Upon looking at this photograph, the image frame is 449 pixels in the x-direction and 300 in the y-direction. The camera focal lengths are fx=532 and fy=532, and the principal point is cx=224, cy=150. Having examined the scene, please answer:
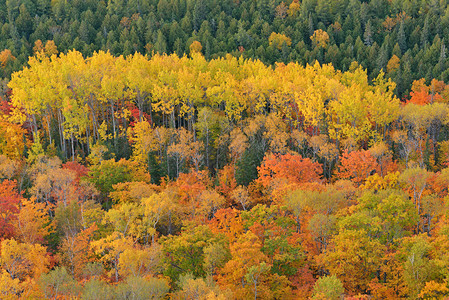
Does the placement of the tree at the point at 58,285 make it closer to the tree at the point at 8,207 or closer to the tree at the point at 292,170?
the tree at the point at 8,207

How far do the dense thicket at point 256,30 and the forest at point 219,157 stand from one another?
1.97 ft

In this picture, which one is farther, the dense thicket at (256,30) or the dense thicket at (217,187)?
the dense thicket at (256,30)

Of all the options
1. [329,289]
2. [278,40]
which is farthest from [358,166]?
[278,40]

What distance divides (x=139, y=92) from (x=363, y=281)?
163 ft

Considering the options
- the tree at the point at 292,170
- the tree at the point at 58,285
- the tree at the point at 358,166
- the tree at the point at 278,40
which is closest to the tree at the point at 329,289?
the tree at the point at 58,285

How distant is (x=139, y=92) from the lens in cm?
8569

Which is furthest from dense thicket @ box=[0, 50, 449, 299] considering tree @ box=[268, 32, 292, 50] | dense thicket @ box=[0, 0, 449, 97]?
tree @ box=[268, 32, 292, 50]

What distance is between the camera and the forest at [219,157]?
158 ft

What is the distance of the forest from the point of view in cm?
4822

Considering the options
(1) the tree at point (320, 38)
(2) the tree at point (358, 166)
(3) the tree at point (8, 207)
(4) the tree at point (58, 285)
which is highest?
(1) the tree at point (320, 38)

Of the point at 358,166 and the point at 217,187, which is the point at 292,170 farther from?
the point at 217,187

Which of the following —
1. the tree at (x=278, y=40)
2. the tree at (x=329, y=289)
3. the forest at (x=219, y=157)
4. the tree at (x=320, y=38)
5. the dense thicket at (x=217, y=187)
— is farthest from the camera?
the tree at (x=320, y=38)

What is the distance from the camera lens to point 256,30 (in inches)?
5468

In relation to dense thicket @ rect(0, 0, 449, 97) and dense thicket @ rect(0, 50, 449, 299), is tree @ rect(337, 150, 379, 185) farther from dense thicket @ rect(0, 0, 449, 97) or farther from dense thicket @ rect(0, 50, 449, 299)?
dense thicket @ rect(0, 0, 449, 97)
